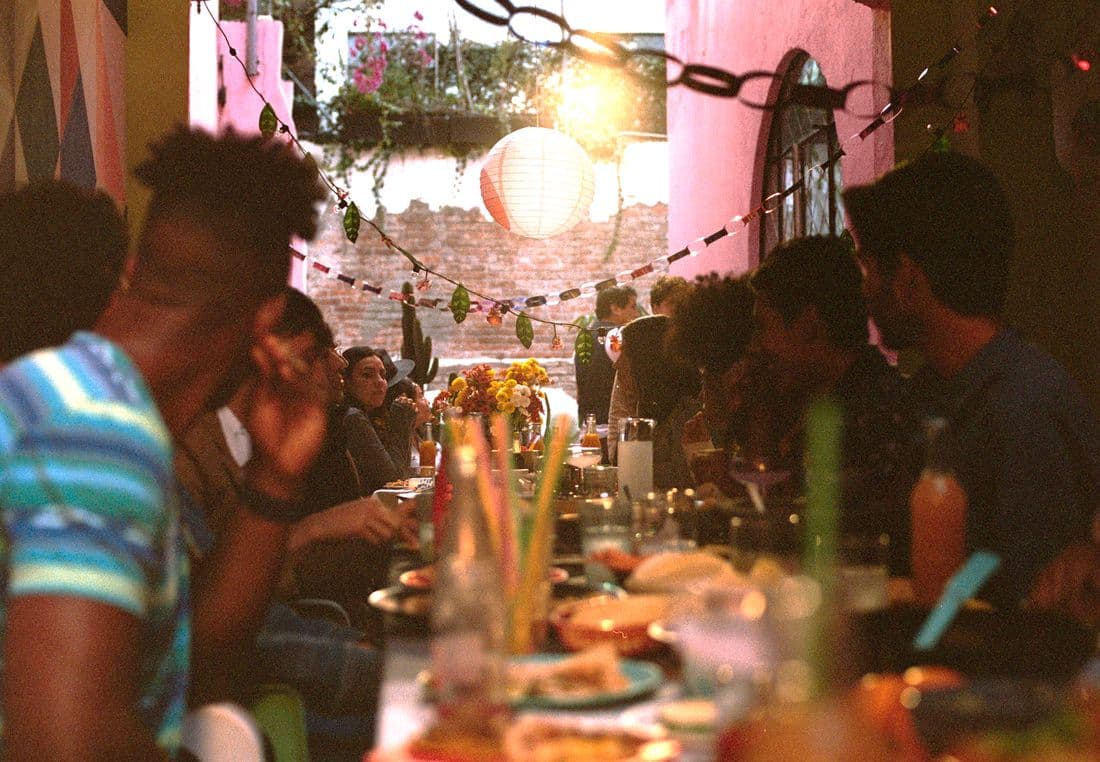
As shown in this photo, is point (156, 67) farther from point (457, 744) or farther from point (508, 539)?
Answer: point (457, 744)

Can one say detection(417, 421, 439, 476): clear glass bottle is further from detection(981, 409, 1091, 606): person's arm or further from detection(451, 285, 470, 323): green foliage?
detection(981, 409, 1091, 606): person's arm

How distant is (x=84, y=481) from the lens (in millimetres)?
1169

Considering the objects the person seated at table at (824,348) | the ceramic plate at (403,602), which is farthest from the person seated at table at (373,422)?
the ceramic plate at (403,602)

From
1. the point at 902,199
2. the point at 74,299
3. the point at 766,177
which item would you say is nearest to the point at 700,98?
the point at 766,177

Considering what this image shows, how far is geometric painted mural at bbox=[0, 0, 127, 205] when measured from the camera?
289cm

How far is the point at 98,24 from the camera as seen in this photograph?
12.1 feet

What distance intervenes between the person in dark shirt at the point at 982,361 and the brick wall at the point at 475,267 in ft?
29.1

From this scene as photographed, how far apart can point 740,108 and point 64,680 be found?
677 centimetres

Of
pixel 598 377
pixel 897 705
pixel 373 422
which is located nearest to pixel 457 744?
pixel 897 705

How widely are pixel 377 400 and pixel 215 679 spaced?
3617mm

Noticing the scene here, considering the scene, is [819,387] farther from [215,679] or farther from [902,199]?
[215,679]

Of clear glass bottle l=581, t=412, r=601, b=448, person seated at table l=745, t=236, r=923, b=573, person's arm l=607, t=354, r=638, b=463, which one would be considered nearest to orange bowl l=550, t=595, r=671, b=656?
person seated at table l=745, t=236, r=923, b=573

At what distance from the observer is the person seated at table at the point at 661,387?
15.3 ft

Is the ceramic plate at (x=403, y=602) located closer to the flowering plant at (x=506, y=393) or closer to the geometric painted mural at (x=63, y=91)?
the geometric painted mural at (x=63, y=91)
